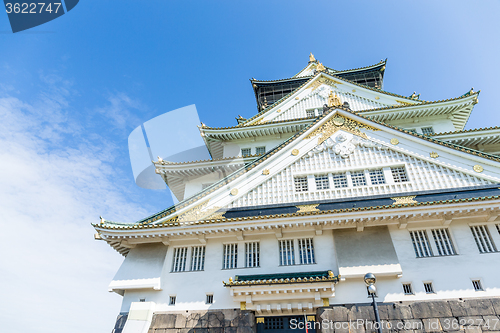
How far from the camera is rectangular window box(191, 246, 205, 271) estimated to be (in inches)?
545

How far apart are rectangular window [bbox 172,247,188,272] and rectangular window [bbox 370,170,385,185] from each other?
31.8 ft

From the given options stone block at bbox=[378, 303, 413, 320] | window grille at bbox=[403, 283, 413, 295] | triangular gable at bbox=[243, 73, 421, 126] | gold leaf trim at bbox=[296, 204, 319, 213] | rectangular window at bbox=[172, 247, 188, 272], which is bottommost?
stone block at bbox=[378, 303, 413, 320]

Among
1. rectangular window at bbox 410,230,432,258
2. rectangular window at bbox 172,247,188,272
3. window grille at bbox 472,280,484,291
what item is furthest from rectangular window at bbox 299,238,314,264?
window grille at bbox 472,280,484,291

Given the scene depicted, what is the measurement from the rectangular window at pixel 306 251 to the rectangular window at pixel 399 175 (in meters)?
5.22

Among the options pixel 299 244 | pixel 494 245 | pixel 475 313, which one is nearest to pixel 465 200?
pixel 494 245

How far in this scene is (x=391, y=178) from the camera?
14.4 m

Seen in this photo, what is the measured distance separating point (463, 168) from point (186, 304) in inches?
544

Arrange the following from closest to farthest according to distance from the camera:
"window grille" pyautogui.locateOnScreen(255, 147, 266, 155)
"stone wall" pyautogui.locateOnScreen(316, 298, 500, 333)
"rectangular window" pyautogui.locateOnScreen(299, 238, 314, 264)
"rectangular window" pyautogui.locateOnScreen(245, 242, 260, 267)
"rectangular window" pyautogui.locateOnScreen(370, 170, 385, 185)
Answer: "stone wall" pyautogui.locateOnScreen(316, 298, 500, 333), "rectangular window" pyautogui.locateOnScreen(299, 238, 314, 264), "rectangular window" pyautogui.locateOnScreen(245, 242, 260, 267), "rectangular window" pyautogui.locateOnScreen(370, 170, 385, 185), "window grille" pyautogui.locateOnScreen(255, 147, 266, 155)

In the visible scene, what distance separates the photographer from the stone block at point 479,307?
10836 mm

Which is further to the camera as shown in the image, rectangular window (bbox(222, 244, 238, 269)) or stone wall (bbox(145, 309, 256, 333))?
rectangular window (bbox(222, 244, 238, 269))

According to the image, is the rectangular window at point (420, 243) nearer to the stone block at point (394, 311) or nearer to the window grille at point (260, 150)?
the stone block at point (394, 311)

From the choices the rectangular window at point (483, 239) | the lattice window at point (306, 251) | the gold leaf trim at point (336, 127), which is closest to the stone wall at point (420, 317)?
the rectangular window at point (483, 239)

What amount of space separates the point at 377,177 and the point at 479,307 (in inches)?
249

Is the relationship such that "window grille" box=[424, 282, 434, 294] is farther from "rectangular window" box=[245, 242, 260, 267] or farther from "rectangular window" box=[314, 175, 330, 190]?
"rectangular window" box=[245, 242, 260, 267]
